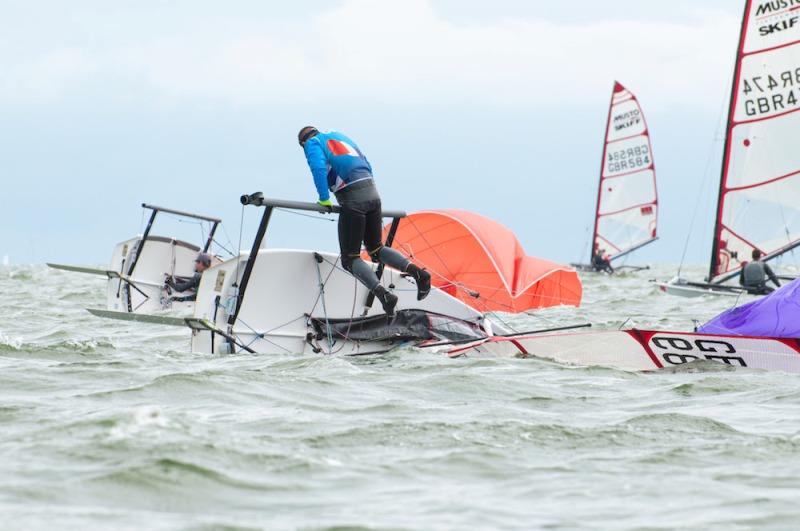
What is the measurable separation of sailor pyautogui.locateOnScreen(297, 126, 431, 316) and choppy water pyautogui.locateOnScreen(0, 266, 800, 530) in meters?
0.79

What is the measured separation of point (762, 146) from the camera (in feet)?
76.1

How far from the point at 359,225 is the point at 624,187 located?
35.6m

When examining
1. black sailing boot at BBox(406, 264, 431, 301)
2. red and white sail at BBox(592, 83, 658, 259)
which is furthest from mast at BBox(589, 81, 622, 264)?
black sailing boot at BBox(406, 264, 431, 301)

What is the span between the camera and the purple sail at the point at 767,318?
9.26 meters

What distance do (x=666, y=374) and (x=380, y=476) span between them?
14.1ft

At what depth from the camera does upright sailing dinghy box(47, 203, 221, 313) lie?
56.7 ft

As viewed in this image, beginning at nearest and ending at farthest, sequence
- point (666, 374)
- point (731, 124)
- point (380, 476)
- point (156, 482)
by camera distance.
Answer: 1. point (156, 482)
2. point (380, 476)
3. point (666, 374)
4. point (731, 124)

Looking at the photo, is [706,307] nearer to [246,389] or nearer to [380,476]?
[246,389]

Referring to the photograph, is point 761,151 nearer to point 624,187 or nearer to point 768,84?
point 768,84

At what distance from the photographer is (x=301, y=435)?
6.04 meters

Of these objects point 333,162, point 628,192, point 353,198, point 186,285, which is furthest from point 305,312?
point 628,192

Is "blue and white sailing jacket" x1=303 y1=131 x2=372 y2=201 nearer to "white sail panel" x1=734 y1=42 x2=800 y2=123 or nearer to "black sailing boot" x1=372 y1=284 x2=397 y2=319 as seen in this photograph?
"black sailing boot" x1=372 y1=284 x2=397 y2=319

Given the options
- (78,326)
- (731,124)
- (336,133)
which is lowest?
(78,326)

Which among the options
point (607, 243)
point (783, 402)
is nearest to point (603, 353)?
point (783, 402)
